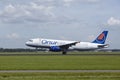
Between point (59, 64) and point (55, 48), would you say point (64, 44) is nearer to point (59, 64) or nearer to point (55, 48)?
point (55, 48)

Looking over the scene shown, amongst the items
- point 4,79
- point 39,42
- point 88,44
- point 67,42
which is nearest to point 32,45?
point 39,42

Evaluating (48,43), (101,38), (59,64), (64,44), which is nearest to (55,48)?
(48,43)

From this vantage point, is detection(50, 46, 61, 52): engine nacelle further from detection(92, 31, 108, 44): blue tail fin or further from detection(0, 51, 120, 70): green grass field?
detection(0, 51, 120, 70): green grass field

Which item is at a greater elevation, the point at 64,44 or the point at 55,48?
the point at 64,44

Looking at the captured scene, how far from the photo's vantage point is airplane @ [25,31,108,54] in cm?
9206

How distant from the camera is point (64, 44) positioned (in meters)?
94.2

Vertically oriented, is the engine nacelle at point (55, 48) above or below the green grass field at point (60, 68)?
above

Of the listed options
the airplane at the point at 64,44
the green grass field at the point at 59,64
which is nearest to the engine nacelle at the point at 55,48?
the airplane at the point at 64,44

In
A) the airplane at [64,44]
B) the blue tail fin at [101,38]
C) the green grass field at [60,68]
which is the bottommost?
the green grass field at [60,68]

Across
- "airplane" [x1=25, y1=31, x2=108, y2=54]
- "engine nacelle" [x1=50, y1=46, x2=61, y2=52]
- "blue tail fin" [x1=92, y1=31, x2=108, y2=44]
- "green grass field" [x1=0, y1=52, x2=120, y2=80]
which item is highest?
"blue tail fin" [x1=92, y1=31, x2=108, y2=44]

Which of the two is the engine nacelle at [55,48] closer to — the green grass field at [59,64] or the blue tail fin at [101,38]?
the blue tail fin at [101,38]

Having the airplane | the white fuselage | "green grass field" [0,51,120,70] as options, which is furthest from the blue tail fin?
"green grass field" [0,51,120,70]

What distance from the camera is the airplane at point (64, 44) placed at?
302 feet

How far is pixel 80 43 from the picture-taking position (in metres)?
101
